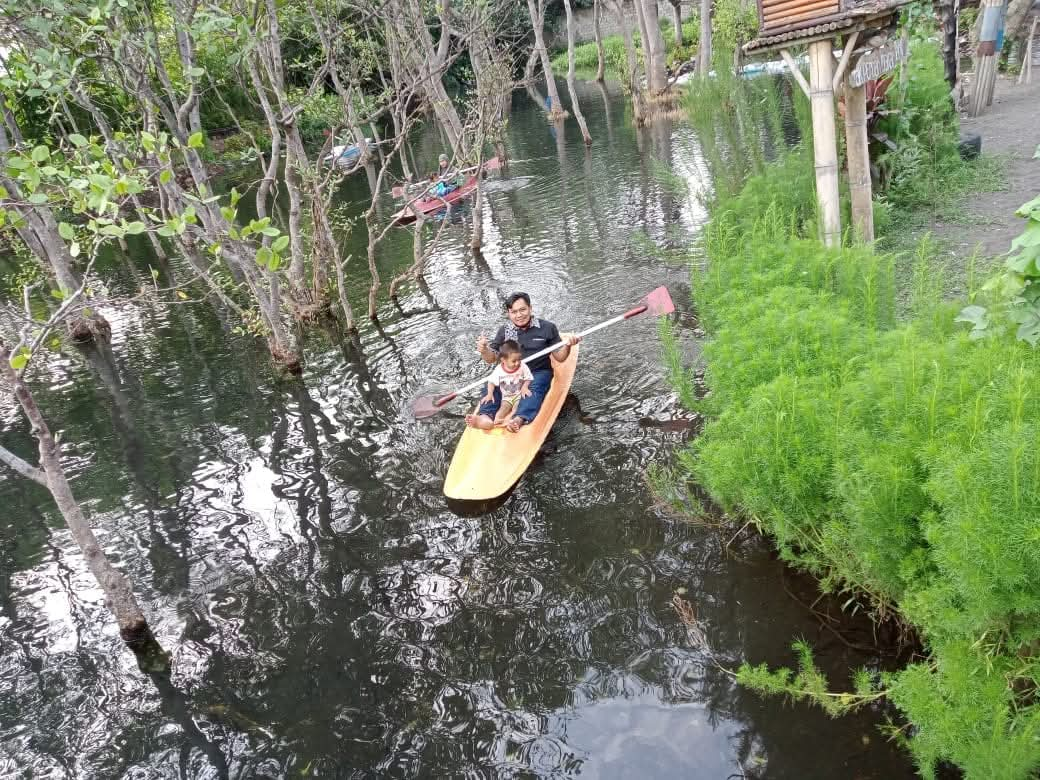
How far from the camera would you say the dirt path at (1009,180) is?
770cm

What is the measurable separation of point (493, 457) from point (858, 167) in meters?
4.82

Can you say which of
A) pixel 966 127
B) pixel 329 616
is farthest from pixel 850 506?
pixel 966 127

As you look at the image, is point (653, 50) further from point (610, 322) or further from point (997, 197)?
point (610, 322)

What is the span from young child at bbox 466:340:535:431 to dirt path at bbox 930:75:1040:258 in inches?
161

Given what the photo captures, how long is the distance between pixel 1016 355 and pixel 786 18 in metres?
4.30

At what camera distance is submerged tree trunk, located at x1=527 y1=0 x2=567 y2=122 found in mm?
19152

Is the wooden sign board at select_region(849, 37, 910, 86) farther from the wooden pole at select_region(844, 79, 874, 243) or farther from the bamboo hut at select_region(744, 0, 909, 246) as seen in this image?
the wooden pole at select_region(844, 79, 874, 243)

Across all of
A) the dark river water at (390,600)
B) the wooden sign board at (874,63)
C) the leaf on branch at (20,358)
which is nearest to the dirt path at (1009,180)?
the wooden sign board at (874,63)

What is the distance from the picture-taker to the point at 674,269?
33.4 ft

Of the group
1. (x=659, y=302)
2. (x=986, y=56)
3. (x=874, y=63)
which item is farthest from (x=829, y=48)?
(x=986, y=56)

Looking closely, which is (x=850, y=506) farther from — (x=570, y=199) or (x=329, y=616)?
(x=570, y=199)

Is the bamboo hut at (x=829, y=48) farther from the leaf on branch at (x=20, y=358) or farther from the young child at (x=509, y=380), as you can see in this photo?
the leaf on branch at (x=20, y=358)

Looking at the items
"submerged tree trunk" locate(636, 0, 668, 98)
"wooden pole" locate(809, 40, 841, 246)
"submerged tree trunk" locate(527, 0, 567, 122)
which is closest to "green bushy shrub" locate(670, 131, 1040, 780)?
"wooden pole" locate(809, 40, 841, 246)

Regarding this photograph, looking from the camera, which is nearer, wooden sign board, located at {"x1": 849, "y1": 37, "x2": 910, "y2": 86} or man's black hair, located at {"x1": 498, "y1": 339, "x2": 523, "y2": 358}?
wooden sign board, located at {"x1": 849, "y1": 37, "x2": 910, "y2": 86}
